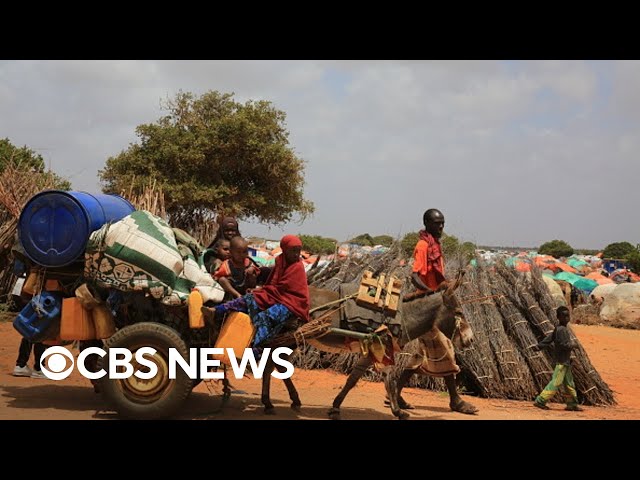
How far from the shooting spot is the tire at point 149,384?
537 cm

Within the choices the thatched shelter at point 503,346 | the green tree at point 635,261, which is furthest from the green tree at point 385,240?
the green tree at point 635,261

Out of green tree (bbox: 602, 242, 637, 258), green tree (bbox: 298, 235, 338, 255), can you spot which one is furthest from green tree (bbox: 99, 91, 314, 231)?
green tree (bbox: 602, 242, 637, 258)

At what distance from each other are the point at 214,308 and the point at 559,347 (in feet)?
16.5

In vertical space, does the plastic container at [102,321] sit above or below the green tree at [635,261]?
below

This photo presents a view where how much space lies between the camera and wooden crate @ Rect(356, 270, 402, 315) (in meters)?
5.79

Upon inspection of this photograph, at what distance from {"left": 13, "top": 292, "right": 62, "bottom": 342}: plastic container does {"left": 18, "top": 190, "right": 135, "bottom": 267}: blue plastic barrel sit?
0.42 metres

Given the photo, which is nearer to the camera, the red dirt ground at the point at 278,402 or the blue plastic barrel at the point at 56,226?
the blue plastic barrel at the point at 56,226

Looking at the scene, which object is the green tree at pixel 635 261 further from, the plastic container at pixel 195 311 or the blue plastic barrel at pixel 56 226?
the blue plastic barrel at pixel 56 226

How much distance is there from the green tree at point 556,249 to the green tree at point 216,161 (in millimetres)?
40113

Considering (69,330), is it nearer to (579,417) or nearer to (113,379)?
(113,379)

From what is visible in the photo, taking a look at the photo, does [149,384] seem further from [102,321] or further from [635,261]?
[635,261]

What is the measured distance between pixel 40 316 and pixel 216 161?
14029 mm

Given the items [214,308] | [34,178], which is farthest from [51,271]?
[34,178]

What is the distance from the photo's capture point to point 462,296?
32.4 ft
